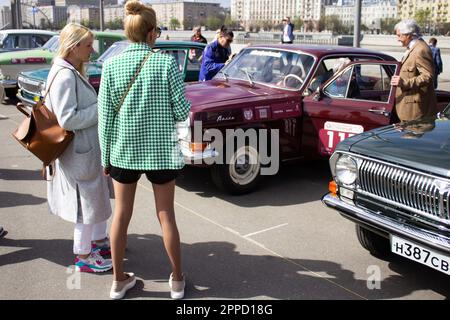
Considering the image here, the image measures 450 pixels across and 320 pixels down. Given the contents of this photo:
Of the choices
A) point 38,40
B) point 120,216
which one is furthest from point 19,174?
point 38,40

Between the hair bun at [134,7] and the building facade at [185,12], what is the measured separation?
503 ft

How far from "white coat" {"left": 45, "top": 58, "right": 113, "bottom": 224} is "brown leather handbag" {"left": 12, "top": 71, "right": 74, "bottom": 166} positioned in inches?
2.8

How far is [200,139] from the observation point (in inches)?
218

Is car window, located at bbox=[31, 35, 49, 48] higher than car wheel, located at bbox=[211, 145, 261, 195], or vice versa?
car window, located at bbox=[31, 35, 49, 48]

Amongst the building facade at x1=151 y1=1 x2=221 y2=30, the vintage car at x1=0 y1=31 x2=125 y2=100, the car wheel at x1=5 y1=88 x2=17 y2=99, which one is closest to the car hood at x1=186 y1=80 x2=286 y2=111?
the vintage car at x1=0 y1=31 x2=125 y2=100

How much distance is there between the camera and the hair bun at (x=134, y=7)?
3.20 m

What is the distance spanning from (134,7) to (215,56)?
5867 mm

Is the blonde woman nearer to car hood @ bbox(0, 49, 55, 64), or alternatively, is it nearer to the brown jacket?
the brown jacket

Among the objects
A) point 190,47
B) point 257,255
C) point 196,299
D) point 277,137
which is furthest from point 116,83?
point 190,47

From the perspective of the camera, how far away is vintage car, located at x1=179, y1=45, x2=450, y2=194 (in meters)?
5.67

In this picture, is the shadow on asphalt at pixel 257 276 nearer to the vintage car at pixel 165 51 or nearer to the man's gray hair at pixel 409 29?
the man's gray hair at pixel 409 29

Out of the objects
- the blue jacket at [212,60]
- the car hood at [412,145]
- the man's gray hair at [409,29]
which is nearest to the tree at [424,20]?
the blue jacket at [212,60]

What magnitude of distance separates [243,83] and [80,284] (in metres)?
3.76

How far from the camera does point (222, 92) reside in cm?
619
